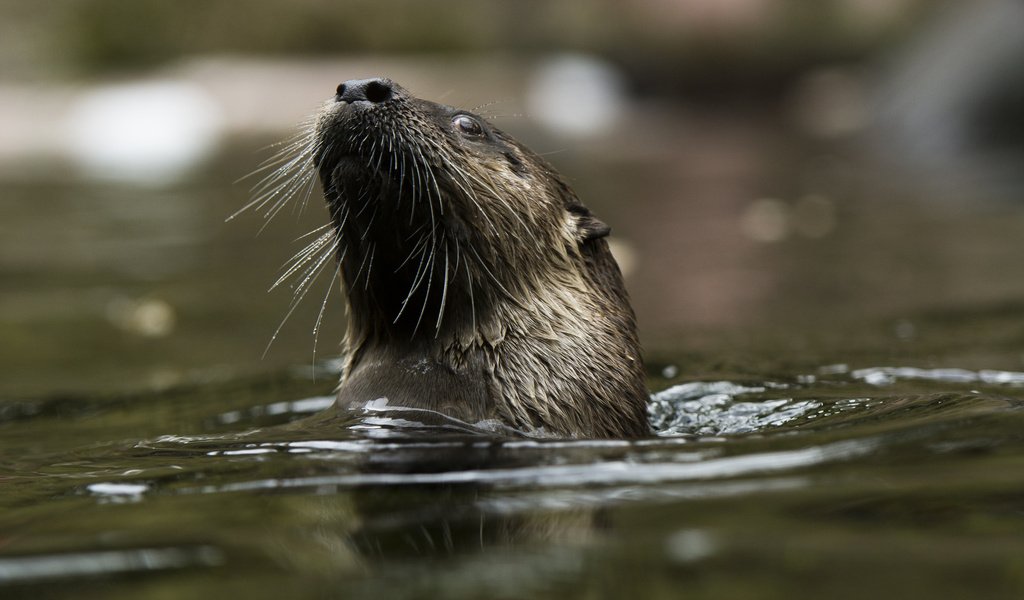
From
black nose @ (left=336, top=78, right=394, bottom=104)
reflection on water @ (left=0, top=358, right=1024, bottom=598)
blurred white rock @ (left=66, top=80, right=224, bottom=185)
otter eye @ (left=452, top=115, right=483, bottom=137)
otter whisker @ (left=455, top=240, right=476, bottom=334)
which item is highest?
blurred white rock @ (left=66, top=80, right=224, bottom=185)

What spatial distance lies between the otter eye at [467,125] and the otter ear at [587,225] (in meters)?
0.45

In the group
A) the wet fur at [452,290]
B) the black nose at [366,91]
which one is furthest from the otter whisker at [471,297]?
the black nose at [366,91]

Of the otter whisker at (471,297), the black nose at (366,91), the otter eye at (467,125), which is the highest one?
the black nose at (366,91)

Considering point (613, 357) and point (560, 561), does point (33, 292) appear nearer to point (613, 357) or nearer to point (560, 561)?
point (613, 357)

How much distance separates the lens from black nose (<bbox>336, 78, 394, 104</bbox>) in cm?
405

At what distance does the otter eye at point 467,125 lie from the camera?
4391 millimetres

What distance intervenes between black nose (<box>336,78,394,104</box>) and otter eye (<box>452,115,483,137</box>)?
Answer: 12.2 inches

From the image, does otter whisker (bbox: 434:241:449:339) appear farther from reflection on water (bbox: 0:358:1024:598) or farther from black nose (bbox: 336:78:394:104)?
black nose (bbox: 336:78:394:104)

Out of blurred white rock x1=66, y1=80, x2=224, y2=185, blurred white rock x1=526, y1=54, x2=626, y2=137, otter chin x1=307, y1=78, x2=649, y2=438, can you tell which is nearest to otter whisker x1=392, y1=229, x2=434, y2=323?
otter chin x1=307, y1=78, x2=649, y2=438

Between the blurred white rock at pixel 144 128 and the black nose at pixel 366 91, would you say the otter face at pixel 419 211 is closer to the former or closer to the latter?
the black nose at pixel 366 91

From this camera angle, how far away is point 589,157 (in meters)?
15.8

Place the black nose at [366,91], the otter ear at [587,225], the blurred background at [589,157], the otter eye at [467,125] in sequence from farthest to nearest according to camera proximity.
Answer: the blurred background at [589,157] < the otter ear at [587,225] < the otter eye at [467,125] < the black nose at [366,91]

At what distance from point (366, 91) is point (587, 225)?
959 millimetres

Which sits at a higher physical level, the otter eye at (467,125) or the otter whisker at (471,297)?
the otter eye at (467,125)
